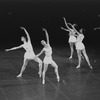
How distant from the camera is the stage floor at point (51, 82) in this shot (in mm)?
11898

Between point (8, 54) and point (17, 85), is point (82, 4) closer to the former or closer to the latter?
point (8, 54)

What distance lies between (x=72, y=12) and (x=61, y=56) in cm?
1618

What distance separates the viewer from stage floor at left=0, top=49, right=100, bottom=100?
39.0 feet

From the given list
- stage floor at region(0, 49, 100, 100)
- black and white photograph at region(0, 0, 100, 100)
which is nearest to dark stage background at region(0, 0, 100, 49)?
black and white photograph at region(0, 0, 100, 100)

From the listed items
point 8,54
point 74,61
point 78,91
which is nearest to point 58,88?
point 78,91

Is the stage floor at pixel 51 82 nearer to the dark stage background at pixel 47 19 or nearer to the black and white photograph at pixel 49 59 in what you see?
the black and white photograph at pixel 49 59

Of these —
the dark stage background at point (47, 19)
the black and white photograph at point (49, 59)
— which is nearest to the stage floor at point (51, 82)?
the black and white photograph at point (49, 59)

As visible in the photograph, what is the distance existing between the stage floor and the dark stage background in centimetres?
394

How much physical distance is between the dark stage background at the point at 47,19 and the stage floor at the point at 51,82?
3.94 m

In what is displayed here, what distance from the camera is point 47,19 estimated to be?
97.6 ft

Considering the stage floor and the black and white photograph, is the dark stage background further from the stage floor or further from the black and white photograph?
the stage floor

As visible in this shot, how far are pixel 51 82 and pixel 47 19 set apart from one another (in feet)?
55.3

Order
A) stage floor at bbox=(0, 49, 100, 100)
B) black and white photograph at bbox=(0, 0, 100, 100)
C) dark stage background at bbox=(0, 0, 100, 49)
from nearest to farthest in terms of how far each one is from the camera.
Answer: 1. stage floor at bbox=(0, 49, 100, 100)
2. black and white photograph at bbox=(0, 0, 100, 100)
3. dark stage background at bbox=(0, 0, 100, 49)

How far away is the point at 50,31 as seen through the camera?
24.5 m
